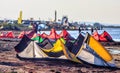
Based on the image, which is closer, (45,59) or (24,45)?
(45,59)

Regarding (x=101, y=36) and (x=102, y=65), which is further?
(x=101, y=36)

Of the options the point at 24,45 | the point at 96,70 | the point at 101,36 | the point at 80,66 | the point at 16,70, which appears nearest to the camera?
the point at 16,70

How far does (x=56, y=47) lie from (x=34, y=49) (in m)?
1.63

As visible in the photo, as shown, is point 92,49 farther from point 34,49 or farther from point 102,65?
point 34,49

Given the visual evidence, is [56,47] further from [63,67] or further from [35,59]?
[63,67]

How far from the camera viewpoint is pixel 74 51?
2420 centimetres

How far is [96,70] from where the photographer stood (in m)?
21.4

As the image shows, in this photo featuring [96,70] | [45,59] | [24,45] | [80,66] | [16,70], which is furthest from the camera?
[24,45]

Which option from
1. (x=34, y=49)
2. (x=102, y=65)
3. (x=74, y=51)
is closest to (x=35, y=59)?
(x=34, y=49)

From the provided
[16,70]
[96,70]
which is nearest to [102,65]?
[96,70]

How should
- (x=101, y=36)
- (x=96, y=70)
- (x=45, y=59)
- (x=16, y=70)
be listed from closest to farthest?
(x=16, y=70) < (x=96, y=70) < (x=45, y=59) < (x=101, y=36)

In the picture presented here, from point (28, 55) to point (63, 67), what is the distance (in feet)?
15.2

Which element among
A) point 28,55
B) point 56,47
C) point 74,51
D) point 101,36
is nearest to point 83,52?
point 74,51

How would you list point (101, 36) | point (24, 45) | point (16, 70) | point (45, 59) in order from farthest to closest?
1. point (101, 36)
2. point (24, 45)
3. point (45, 59)
4. point (16, 70)
